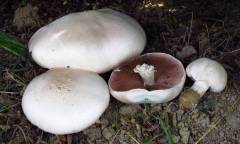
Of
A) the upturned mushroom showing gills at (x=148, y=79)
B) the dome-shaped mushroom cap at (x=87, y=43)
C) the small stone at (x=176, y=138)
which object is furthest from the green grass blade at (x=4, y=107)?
the small stone at (x=176, y=138)

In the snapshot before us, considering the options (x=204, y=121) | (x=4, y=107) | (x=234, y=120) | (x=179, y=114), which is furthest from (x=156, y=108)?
(x=4, y=107)

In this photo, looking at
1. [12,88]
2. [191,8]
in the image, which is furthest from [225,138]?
[12,88]

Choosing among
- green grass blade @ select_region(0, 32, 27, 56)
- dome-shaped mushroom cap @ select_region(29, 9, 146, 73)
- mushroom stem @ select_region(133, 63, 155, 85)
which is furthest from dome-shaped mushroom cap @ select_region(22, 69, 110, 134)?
green grass blade @ select_region(0, 32, 27, 56)

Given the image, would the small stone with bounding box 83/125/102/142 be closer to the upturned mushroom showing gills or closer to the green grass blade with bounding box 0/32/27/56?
the upturned mushroom showing gills

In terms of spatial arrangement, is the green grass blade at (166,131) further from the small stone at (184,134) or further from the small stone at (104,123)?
the small stone at (104,123)

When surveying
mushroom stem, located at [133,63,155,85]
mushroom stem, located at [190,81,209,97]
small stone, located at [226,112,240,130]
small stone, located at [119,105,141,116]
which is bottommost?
small stone, located at [119,105,141,116]

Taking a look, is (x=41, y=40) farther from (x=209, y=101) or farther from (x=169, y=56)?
(x=209, y=101)
